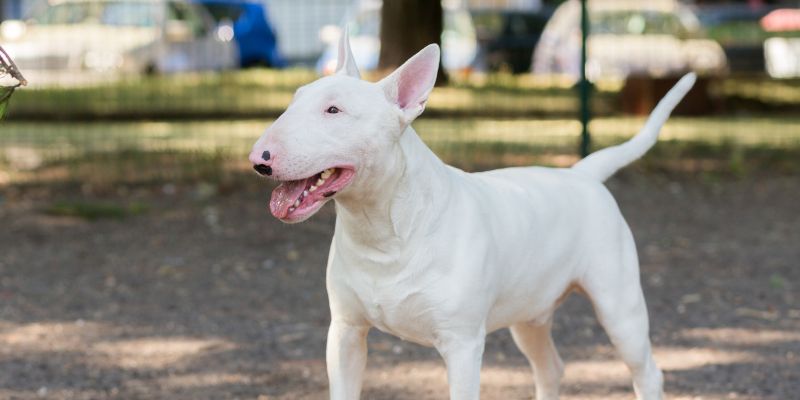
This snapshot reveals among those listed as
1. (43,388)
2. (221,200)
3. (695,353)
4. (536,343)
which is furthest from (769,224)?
(43,388)

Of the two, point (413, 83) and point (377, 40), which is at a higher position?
point (413, 83)

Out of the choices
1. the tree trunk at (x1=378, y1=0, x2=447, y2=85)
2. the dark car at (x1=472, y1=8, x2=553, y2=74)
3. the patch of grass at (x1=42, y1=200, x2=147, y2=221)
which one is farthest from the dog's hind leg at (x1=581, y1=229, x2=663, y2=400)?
the dark car at (x1=472, y1=8, x2=553, y2=74)

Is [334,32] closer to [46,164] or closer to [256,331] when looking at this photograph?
[46,164]

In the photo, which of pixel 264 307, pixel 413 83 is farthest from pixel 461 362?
pixel 264 307

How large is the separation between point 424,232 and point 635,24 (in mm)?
14590

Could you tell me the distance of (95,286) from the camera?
23.1 ft

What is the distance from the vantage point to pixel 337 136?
334 cm

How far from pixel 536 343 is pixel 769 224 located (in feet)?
15.2

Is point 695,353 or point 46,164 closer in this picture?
point 695,353

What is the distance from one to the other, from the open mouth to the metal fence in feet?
21.2

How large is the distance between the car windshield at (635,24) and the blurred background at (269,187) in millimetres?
70

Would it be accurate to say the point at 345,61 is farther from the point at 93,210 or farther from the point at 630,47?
the point at 630,47

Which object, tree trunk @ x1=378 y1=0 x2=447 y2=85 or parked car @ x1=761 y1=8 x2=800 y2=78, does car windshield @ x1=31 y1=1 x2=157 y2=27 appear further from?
parked car @ x1=761 y1=8 x2=800 y2=78

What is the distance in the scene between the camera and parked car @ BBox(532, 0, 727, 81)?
16.5 meters
